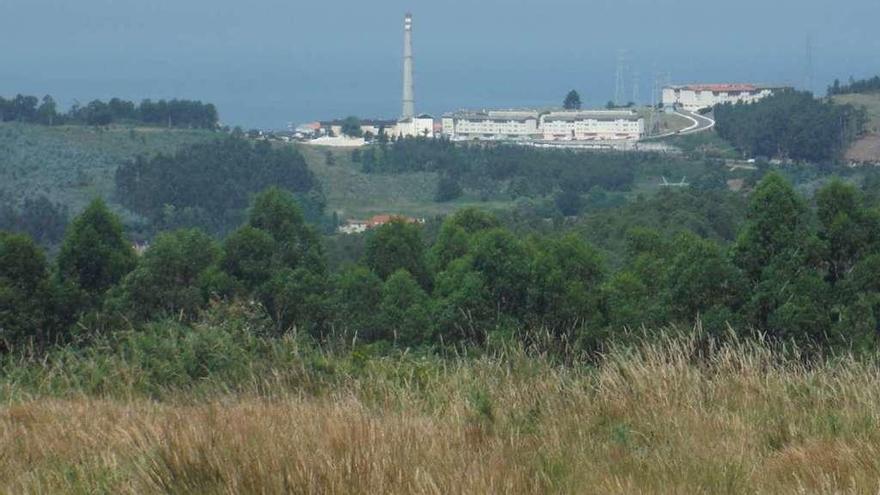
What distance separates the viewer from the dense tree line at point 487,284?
11.8 m

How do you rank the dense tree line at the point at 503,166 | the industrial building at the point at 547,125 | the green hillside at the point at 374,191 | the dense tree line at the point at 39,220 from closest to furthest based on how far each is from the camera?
1. the dense tree line at the point at 39,220
2. the green hillside at the point at 374,191
3. the dense tree line at the point at 503,166
4. the industrial building at the point at 547,125

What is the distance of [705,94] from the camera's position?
7325 centimetres

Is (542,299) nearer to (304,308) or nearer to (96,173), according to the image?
(304,308)

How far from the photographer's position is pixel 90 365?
273 inches

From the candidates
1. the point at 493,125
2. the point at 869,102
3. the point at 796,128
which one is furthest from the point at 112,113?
the point at 869,102

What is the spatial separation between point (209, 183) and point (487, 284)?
110 feet

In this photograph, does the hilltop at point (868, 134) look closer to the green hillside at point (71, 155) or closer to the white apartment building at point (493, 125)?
the white apartment building at point (493, 125)

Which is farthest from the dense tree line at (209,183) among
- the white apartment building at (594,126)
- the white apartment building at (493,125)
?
the white apartment building at (493,125)

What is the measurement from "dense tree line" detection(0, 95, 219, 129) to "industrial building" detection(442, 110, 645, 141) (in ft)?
41.5

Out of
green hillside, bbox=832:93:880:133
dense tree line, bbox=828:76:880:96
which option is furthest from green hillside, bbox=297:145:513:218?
dense tree line, bbox=828:76:880:96

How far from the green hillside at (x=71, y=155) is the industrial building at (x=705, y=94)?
2787 centimetres

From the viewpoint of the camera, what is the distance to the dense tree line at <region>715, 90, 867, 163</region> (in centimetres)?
4941

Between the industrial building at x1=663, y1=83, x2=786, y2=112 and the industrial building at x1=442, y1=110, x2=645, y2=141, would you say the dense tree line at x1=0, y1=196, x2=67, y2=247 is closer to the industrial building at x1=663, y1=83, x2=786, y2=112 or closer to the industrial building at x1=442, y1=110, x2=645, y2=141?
the industrial building at x1=442, y1=110, x2=645, y2=141

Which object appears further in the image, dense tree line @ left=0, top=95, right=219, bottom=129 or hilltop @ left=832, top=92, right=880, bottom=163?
dense tree line @ left=0, top=95, right=219, bottom=129
